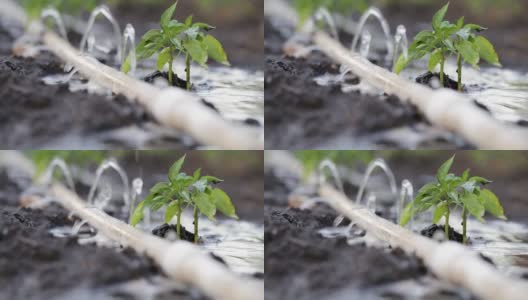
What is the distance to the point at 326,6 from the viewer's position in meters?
4.34

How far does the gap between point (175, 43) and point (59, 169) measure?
1552 mm

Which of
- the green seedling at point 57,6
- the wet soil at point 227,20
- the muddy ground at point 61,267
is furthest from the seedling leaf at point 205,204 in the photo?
the green seedling at point 57,6

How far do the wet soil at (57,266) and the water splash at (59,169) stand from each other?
802mm

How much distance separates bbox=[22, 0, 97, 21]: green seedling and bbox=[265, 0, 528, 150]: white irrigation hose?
144 cm

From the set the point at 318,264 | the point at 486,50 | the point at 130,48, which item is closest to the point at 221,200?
the point at 318,264

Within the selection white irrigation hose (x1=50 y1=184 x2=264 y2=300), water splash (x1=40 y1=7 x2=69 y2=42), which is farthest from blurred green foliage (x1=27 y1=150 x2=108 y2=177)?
white irrigation hose (x1=50 y1=184 x2=264 y2=300)

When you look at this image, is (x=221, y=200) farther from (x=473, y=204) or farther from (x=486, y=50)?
(x=486, y=50)

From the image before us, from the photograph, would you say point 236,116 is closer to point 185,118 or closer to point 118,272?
point 185,118

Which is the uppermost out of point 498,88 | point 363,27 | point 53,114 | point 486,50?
point 363,27

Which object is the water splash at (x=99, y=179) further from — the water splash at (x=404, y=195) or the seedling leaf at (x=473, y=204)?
the seedling leaf at (x=473, y=204)

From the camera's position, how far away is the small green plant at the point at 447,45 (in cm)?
362

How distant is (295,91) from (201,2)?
1.18 metres

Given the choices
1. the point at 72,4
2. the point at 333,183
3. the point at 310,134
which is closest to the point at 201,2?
the point at 72,4

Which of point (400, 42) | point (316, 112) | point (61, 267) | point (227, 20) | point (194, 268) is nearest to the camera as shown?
point (194, 268)
